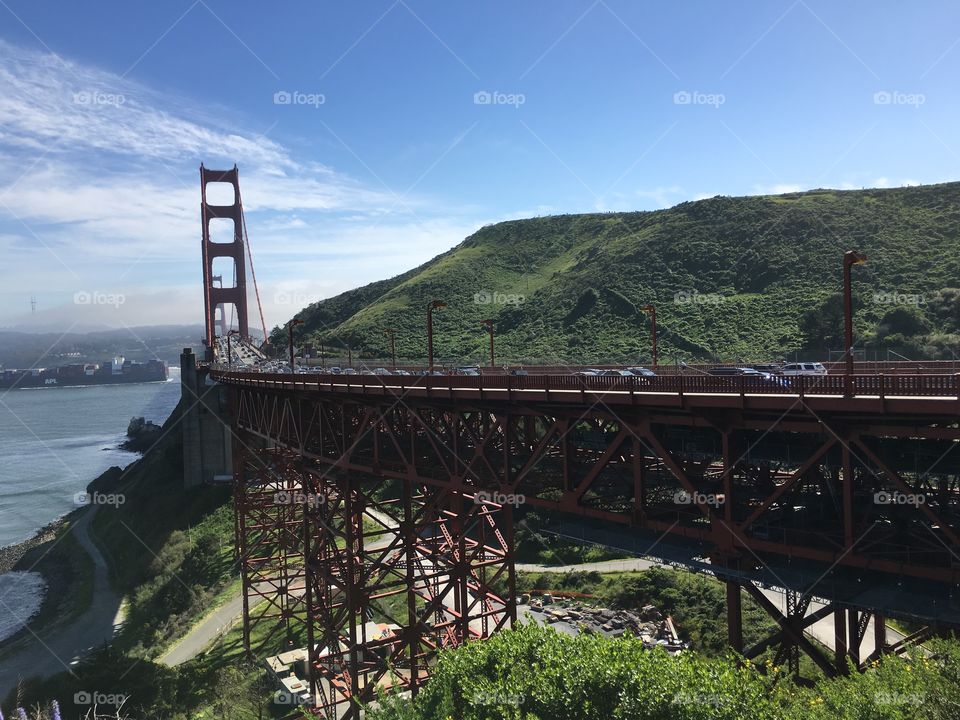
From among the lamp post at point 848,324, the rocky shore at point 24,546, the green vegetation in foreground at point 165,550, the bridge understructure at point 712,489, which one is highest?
the lamp post at point 848,324

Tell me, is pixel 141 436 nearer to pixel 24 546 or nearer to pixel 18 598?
pixel 24 546

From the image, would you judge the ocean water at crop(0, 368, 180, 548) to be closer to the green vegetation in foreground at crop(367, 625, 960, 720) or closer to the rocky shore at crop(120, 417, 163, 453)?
the rocky shore at crop(120, 417, 163, 453)

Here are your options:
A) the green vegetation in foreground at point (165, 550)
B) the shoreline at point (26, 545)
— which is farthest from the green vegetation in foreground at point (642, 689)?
the shoreline at point (26, 545)

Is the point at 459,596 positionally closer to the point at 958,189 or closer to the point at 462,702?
the point at 462,702

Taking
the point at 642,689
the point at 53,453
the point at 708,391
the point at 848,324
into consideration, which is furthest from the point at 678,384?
the point at 53,453

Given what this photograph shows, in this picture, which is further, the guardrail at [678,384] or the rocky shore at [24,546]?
the rocky shore at [24,546]

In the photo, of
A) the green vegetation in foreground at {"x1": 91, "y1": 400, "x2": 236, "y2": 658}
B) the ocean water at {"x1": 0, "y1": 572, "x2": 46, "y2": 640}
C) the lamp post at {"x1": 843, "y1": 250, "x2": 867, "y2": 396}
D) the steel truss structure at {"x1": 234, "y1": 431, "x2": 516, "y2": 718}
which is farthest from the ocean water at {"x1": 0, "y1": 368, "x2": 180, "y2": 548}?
the lamp post at {"x1": 843, "y1": 250, "x2": 867, "y2": 396}

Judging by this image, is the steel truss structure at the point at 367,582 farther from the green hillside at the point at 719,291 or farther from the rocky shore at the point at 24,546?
the rocky shore at the point at 24,546

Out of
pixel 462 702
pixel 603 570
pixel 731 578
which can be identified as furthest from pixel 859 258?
pixel 603 570
